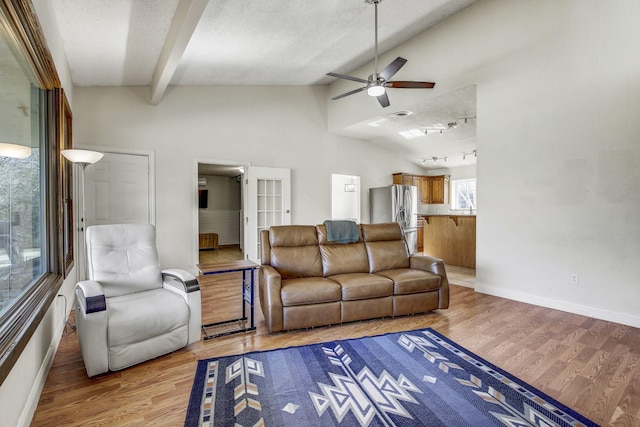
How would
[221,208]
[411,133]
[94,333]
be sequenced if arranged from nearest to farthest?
[94,333] < [411,133] < [221,208]

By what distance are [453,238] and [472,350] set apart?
356cm

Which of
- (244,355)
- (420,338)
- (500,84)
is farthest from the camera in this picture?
(500,84)

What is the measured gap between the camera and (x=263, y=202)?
6016 mm

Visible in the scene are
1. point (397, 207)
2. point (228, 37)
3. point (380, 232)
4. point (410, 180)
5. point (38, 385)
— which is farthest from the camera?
point (410, 180)

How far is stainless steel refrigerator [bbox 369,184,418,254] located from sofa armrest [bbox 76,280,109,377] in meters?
5.92

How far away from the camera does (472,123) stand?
5914 millimetres

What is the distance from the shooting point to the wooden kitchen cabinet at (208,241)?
8.68 metres

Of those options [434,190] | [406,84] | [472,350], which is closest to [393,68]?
[406,84]

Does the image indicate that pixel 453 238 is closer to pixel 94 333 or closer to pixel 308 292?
pixel 308 292

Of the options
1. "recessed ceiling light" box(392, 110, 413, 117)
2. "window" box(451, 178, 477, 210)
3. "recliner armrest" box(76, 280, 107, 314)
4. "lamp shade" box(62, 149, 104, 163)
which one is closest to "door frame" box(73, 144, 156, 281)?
"lamp shade" box(62, 149, 104, 163)

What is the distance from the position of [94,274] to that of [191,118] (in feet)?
11.1

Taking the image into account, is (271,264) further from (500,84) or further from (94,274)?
(500,84)

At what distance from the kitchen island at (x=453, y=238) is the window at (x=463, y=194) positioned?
321 centimetres

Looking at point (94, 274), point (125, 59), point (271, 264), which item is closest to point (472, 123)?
point (271, 264)
